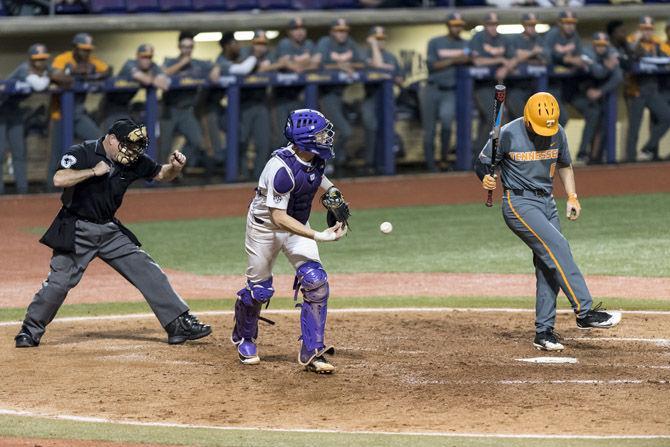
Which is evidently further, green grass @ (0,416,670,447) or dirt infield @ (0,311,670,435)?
dirt infield @ (0,311,670,435)

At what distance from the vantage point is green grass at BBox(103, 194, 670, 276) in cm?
1412

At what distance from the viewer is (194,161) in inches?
804

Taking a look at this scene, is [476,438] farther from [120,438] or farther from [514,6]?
[514,6]

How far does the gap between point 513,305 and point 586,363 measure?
8.43 ft

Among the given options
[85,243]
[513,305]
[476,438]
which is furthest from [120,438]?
[513,305]

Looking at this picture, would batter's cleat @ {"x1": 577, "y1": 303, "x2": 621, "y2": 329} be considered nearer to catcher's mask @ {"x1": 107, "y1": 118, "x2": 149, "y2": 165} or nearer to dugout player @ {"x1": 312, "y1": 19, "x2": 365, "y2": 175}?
catcher's mask @ {"x1": 107, "y1": 118, "x2": 149, "y2": 165}

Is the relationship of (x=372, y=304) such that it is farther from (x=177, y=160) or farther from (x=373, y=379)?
(x=373, y=379)

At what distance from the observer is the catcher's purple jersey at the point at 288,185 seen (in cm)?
885

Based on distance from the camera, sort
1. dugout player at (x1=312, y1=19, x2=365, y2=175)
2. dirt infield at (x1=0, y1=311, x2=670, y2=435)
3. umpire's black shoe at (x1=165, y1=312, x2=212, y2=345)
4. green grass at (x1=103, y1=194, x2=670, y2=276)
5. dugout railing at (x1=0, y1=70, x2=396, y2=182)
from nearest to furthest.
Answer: dirt infield at (x1=0, y1=311, x2=670, y2=435) < umpire's black shoe at (x1=165, y1=312, x2=212, y2=345) < green grass at (x1=103, y1=194, x2=670, y2=276) < dugout railing at (x1=0, y1=70, x2=396, y2=182) < dugout player at (x1=312, y1=19, x2=365, y2=175)

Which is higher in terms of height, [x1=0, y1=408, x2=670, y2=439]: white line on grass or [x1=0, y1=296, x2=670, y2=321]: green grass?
[x1=0, y1=408, x2=670, y2=439]: white line on grass

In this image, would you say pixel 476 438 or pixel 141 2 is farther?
pixel 141 2

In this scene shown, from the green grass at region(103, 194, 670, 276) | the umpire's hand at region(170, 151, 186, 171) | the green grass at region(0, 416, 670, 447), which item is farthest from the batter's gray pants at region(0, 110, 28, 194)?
the green grass at region(0, 416, 670, 447)

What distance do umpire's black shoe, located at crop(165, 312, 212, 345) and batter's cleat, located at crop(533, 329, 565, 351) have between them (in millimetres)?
2341

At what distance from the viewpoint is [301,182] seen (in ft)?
29.4
